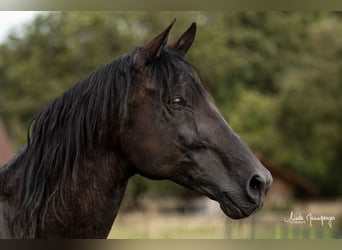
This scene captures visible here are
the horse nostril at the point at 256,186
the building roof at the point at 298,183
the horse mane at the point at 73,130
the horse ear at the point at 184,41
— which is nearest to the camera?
the horse nostril at the point at 256,186

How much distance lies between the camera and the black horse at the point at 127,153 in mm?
2311

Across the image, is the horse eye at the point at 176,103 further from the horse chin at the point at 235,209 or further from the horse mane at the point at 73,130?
the horse chin at the point at 235,209

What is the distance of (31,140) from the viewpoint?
2443 millimetres

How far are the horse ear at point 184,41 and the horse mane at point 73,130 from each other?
0.05 m

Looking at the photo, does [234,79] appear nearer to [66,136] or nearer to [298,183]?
[298,183]

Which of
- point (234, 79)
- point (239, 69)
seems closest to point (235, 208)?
point (239, 69)

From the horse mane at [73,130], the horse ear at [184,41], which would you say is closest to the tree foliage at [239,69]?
the horse ear at [184,41]

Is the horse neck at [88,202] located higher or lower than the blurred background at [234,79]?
higher

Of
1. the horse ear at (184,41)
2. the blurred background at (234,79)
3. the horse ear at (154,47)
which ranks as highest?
the horse ear at (154,47)

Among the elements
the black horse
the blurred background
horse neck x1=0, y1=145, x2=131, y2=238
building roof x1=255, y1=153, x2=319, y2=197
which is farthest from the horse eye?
building roof x1=255, y1=153, x2=319, y2=197

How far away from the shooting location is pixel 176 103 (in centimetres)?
232

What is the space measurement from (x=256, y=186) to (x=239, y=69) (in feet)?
88.1

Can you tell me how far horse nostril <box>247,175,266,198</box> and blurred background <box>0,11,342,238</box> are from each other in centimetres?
2158

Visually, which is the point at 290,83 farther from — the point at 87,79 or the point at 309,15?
the point at 87,79
